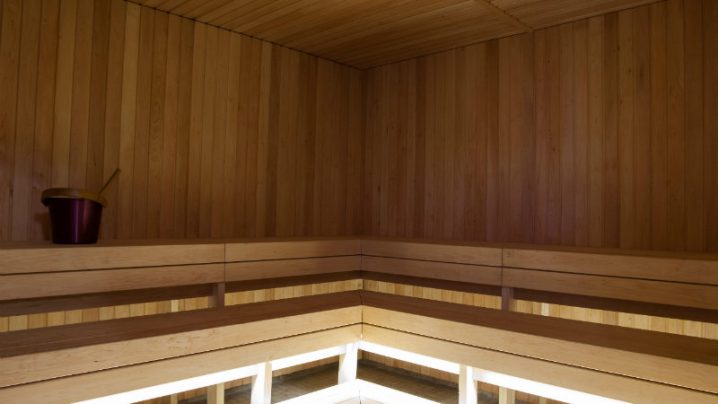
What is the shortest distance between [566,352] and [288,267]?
1.98 meters

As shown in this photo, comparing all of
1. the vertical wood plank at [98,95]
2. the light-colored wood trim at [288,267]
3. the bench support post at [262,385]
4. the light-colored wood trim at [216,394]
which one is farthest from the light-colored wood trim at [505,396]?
the vertical wood plank at [98,95]

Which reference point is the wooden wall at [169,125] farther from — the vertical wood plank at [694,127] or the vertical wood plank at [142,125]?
the vertical wood plank at [694,127]

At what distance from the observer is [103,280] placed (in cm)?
281

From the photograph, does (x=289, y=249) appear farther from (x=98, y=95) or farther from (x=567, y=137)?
(x=567, y=137)

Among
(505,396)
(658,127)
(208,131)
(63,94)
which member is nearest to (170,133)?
(208,131)

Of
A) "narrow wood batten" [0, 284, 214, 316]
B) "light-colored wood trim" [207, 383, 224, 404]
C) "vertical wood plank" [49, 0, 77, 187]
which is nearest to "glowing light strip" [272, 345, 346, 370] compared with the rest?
"light-colored wood trim" [207, 383, 224, 404]

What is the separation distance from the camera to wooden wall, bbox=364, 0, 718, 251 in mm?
3307

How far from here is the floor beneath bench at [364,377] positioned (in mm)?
3994

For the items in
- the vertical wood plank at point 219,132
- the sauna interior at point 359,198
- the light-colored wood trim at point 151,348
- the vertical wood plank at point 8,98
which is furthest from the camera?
the vertical wood plank at point 219,132

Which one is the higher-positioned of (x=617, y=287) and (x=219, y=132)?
(x=219, y=132)

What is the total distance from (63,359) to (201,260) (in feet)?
4.29

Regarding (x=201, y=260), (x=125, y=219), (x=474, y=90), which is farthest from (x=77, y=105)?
(x=474, y=90)

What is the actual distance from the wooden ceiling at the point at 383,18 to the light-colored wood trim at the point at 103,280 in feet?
5.69

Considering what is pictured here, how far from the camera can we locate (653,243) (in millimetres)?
3406
